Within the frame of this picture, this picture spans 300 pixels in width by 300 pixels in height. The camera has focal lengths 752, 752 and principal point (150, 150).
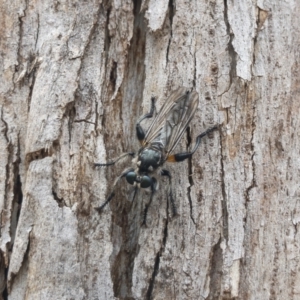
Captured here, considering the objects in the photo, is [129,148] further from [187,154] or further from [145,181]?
[187,154]

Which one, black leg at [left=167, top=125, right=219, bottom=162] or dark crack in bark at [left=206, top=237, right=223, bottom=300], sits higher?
black leg at [left=167, top=125, right=219, bottom=162]

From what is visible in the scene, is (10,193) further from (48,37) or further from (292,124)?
(292,124)

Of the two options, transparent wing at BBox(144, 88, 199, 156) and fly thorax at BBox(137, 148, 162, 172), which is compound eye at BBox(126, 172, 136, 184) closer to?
fly thorax at BBox(137, 148, 162, 172)

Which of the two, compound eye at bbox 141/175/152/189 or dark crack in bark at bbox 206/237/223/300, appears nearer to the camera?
dark crack in bark at bbox 206/237/223/300

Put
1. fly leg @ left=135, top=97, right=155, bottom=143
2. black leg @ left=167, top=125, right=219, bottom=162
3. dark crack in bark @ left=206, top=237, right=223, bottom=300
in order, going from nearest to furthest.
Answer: dark crack in bark @ left=206, top=237, right=223, bottom=300 < black leg @ left=167, top=125, right=219, bottom=162 < fly leg @ left=135, top=97, right=155, bottom=143

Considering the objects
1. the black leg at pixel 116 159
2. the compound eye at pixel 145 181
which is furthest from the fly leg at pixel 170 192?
the black leg at pixel 116 159

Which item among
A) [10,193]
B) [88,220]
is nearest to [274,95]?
[88,220]

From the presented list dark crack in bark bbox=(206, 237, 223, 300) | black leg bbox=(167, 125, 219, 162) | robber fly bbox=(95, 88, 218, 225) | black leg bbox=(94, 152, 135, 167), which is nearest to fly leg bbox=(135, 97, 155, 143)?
robber fly bbox=(95, 88, 218, 225)
